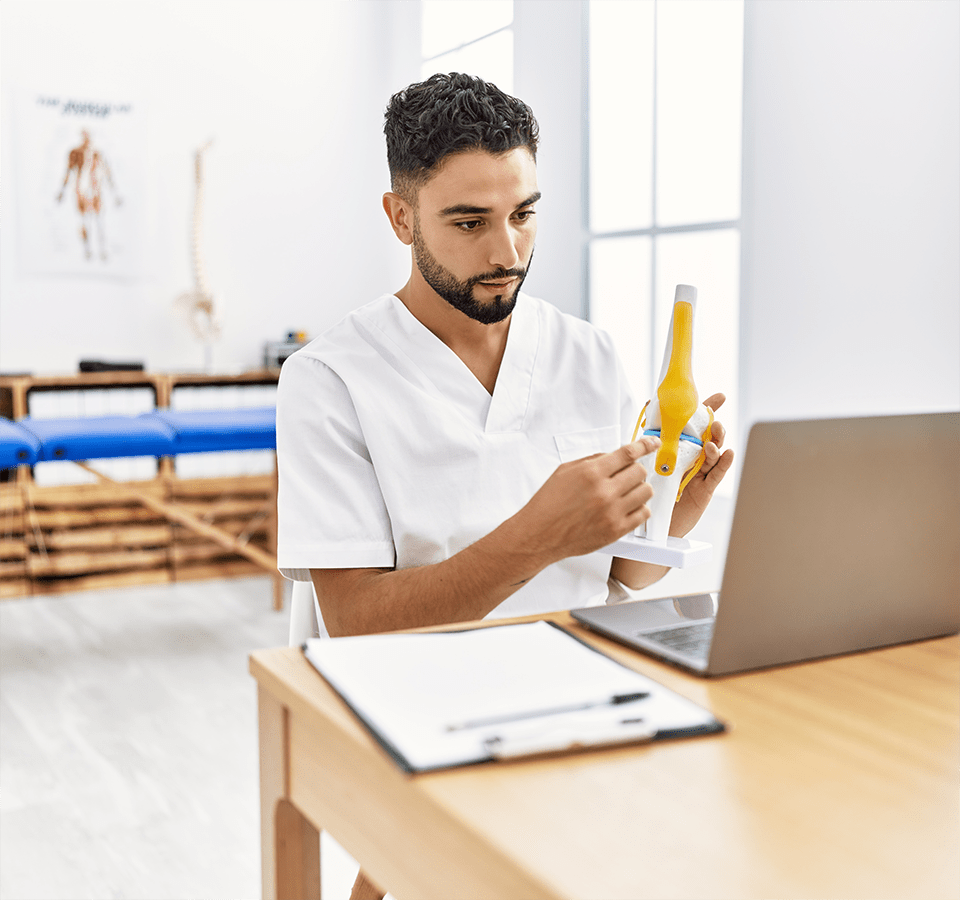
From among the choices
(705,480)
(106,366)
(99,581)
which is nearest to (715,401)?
(705,480)

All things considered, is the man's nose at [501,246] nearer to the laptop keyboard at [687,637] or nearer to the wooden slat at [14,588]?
the laptop keyboard at [687,637]

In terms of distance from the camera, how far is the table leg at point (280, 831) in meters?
0.78

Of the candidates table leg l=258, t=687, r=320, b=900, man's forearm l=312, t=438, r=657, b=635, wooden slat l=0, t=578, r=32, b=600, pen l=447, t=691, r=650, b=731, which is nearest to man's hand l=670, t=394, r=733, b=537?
man's forearm l=312, t=438, r=657, b=635

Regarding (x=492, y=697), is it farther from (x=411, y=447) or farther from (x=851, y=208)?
(x=851, y=208)

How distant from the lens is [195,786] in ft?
6.77

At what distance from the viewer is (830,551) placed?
76 centimetres

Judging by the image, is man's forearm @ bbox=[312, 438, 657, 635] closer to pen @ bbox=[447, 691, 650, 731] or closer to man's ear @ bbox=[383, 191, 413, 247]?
pen @ bbox=[447, 691, 650, 731]

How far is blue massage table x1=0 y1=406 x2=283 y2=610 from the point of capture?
2.71 m

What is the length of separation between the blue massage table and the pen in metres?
2.34

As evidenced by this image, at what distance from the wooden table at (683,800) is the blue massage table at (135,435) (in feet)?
7.17

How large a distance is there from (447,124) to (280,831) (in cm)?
80

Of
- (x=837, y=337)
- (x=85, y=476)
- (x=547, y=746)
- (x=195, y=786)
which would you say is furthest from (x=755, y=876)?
(x=85, y=476)

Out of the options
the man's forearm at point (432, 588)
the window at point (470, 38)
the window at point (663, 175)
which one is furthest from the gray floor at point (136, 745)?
the window at point (470, 38)

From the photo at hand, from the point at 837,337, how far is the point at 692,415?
163 centimetres
